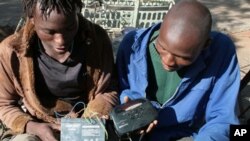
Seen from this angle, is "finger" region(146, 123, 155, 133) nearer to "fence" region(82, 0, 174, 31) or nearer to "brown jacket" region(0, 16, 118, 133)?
"brown jacket" region(0, 16, 118, 133)

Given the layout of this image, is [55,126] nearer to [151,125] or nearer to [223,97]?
[151,125]

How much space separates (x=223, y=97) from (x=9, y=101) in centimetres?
121

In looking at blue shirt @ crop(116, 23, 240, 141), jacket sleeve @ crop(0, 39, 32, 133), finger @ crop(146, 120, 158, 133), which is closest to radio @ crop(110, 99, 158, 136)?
finger @ crop(146, 120, 158, 133)

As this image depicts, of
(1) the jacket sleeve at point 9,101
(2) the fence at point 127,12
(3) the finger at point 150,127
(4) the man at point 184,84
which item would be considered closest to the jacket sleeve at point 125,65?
(4) the man at point 184,84

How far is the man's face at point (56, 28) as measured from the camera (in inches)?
102

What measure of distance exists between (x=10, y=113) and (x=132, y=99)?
2.27 feet

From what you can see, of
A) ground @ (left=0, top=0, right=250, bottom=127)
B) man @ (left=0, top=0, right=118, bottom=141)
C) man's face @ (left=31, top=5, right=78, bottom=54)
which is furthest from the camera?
ground @ (left=0, top=0, right=250, bottom=127)

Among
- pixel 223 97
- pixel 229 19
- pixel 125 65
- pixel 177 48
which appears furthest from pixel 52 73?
pixel 229 19

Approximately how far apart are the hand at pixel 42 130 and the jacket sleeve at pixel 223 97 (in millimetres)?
826

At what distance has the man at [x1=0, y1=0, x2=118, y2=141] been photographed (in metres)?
2.70

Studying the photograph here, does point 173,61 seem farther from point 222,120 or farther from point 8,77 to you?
point 8,77

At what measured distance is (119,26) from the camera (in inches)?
203

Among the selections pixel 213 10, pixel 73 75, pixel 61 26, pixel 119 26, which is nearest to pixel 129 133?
pixel 73 75

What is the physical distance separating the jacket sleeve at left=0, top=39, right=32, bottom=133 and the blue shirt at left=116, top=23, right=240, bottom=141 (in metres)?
0.60
